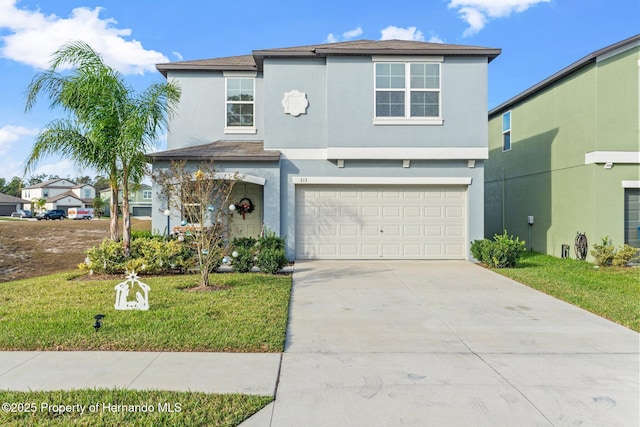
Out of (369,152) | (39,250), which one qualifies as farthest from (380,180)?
(39,250)

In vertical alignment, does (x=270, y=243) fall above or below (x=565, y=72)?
below

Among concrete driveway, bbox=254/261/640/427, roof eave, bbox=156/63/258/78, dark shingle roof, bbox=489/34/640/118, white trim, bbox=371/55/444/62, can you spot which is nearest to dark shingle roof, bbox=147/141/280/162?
roof eave, bbox=156/63/258/78

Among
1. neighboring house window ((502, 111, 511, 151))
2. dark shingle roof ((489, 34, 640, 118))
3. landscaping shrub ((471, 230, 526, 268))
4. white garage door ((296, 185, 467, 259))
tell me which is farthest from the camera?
neighboring house window ((502, 111, 511, 151))

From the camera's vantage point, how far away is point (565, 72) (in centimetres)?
1402

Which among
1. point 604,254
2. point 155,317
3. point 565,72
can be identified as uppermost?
point 565,72

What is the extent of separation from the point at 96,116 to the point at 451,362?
9848 mm

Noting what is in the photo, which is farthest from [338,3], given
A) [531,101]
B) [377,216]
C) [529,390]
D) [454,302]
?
[529,390]

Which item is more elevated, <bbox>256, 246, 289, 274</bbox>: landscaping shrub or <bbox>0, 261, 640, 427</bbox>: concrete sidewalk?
<bbox>256, 246, 289, 274</bbox>: landscaping shrub

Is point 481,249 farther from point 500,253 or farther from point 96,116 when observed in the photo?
point 96,116

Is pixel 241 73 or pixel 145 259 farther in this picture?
pixel 241 73

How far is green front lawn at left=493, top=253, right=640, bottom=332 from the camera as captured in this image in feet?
24.8

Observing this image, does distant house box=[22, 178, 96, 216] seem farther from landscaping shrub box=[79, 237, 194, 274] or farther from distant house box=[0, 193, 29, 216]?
landscaping shrub box=[79, 237, 194, 274]

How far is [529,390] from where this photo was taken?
14.3ft

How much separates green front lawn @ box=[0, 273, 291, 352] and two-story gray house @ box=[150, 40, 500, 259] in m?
4.30
